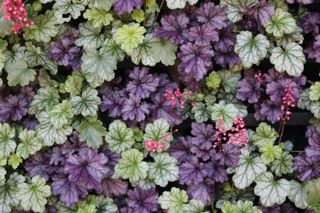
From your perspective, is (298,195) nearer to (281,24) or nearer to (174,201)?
(174,201)

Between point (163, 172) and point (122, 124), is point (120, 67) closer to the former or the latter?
point (122, 124)

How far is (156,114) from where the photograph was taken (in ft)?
8.14

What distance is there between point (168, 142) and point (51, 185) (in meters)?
0.63

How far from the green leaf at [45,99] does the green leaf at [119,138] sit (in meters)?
0.33

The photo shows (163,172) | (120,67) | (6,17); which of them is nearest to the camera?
(6,17)

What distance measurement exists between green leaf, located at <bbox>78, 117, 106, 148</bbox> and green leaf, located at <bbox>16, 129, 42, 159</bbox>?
231mm

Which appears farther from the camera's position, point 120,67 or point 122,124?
point 120,67

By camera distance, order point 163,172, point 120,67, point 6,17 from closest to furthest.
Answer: point 6,17, point 163,172, point 120,67

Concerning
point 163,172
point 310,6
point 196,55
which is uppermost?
point 310,6

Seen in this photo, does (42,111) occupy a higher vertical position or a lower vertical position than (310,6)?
lower

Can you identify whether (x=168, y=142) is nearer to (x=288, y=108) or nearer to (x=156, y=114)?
(x=156, y=114)

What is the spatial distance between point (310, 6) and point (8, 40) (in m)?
1.53

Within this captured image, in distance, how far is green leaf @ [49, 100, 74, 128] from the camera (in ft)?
8.05

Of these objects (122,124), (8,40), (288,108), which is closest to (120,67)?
(122,124)
